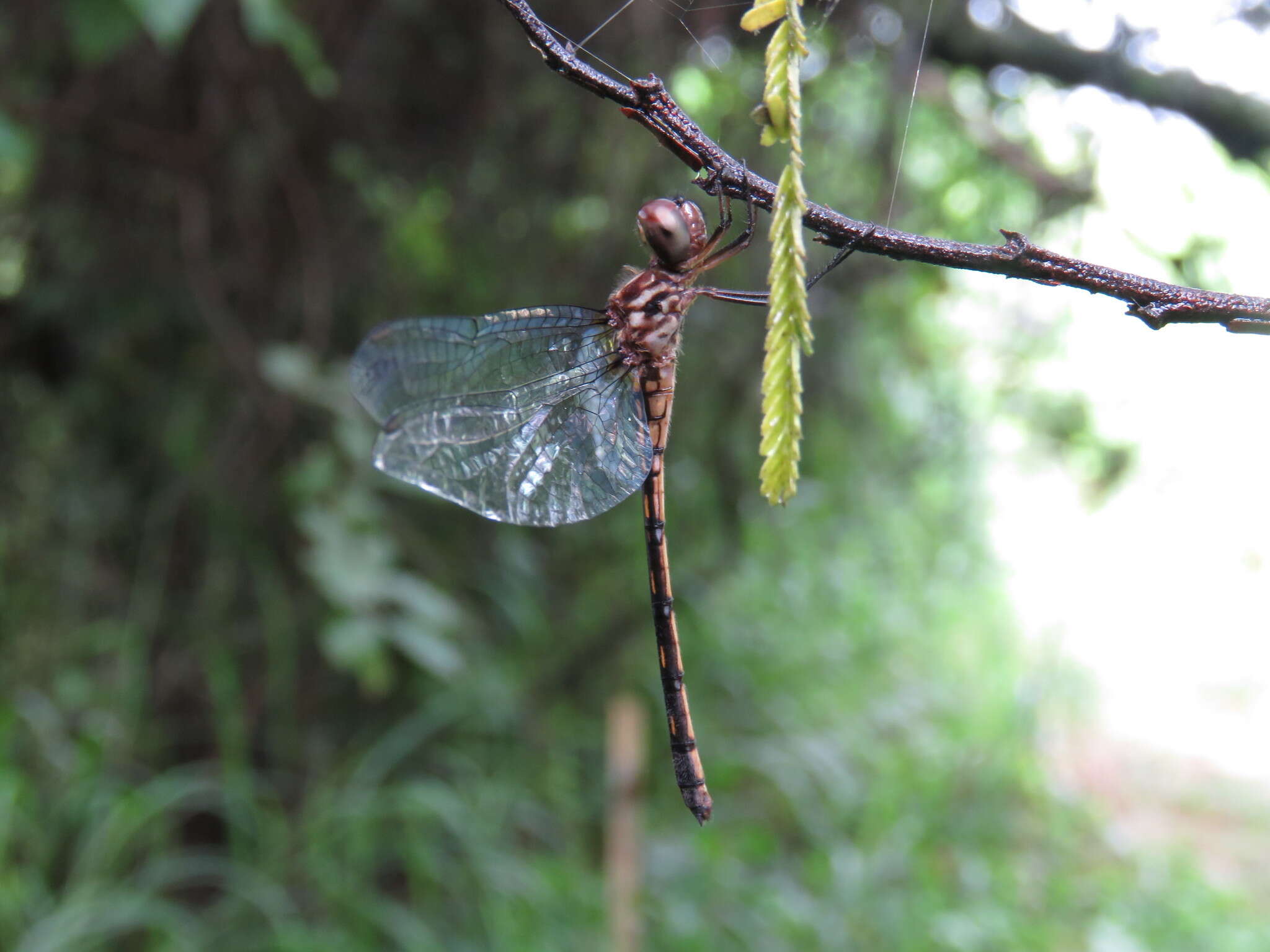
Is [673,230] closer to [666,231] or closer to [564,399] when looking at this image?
[666,231]

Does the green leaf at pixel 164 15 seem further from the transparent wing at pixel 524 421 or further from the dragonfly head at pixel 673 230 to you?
the dragonfly head at pixel 673 230

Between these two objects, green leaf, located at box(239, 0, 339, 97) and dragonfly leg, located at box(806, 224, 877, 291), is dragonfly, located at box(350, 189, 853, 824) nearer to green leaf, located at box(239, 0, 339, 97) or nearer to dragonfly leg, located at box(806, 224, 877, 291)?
dragonfly leg, located at box(806, 224, 877, 291)

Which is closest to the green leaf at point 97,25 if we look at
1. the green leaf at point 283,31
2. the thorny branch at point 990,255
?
the green leaf at point 283,31

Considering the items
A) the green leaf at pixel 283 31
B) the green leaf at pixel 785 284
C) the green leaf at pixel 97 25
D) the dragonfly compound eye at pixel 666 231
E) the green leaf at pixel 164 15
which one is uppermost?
the green leaf at pixel 283 31

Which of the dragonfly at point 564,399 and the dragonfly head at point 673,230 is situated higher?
the dragonfly head at point 673,230

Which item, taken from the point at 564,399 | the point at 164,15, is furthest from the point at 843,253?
the point at 164,15

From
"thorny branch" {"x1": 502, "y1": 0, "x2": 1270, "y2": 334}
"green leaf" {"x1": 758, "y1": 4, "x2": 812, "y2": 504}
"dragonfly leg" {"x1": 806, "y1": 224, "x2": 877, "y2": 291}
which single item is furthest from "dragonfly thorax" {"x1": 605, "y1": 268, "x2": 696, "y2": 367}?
"green leaf" {"x1": 758, "y1": 4, "x2": 812, "y2": 504}

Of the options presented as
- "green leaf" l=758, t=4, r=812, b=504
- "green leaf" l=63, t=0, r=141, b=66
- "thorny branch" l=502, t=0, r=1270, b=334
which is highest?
"green leaf" l=63, t=0, r=141, b=66

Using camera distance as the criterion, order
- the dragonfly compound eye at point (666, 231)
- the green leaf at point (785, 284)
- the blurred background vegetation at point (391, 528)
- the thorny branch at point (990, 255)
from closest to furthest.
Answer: the green leaf at point (785, 284) < the thorny branch at point (990, 255) < the dragonfly compound eye at point (666, 231) < the blurred background vegetation at point (391, 528)

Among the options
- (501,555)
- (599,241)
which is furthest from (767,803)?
(599,241)
